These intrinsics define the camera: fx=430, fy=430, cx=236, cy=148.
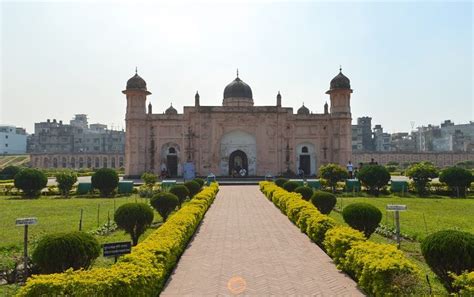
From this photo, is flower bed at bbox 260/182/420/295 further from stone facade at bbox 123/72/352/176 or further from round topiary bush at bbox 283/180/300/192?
stone facade at bbox 123/72/352/176

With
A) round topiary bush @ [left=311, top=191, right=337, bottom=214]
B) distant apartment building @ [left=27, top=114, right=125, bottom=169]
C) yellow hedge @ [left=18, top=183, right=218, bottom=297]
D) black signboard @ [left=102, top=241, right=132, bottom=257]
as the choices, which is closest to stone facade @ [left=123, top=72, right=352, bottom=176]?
round topiary bush @ [left=311, top=191, right=337, bottom=214]

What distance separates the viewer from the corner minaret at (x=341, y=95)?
35062mm

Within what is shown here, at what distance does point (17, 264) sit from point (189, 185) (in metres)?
13.4

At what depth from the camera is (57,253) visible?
6699 millimetres

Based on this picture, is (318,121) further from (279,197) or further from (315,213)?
(315,213)

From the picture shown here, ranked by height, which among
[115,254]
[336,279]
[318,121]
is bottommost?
[336,279]

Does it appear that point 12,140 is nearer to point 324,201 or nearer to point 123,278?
point 324,201

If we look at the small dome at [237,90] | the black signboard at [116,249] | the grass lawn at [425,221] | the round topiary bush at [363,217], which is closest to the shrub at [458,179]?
the grass lawn at [425,221]

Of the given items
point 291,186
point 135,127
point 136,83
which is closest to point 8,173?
point 135,127

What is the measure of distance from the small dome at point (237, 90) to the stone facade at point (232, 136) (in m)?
3.52

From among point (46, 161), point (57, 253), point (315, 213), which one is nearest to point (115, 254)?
point (57, 253)

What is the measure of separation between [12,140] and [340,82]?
76.9 meters

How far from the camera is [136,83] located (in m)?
35.1

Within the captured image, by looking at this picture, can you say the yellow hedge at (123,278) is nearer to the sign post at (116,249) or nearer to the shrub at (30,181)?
the sign post at (116,249)
